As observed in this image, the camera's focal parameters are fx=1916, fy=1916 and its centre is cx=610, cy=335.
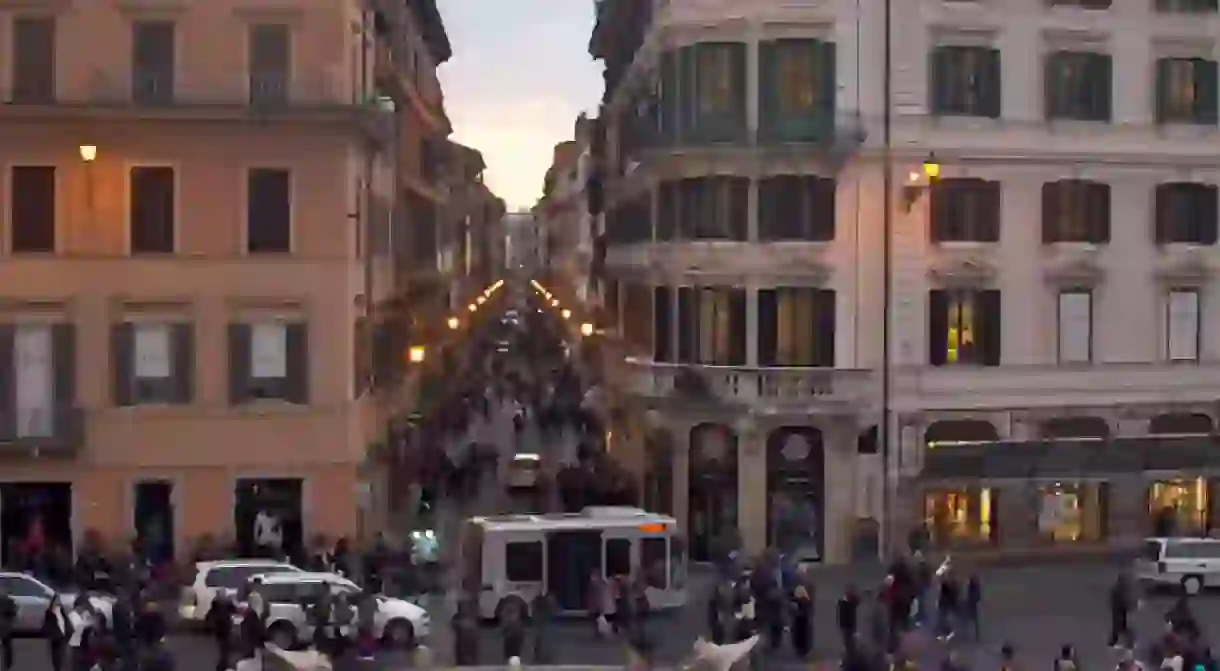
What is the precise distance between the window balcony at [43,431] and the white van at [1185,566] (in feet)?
77.7

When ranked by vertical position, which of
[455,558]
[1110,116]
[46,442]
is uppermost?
[1110,116]

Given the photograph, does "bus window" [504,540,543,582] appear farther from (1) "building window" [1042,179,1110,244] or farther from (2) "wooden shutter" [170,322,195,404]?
(1) "building window" [1042,179,1110,244]

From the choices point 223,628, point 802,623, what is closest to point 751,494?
point 802,623

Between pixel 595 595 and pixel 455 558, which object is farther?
pixel 455 558

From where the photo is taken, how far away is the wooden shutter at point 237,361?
42.7m

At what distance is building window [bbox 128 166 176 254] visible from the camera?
42.5 meters

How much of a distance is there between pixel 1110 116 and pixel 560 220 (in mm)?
134007

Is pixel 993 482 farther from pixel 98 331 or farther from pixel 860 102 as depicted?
pixel 98 331

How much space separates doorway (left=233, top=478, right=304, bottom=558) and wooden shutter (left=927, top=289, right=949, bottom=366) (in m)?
15.7

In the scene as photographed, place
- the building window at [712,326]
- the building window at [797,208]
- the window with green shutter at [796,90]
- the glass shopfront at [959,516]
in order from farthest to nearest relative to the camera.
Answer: the glass shopfront at [959,516], the building window at [712,326], the building window at [797,208], the window with green shutter at [796,90]

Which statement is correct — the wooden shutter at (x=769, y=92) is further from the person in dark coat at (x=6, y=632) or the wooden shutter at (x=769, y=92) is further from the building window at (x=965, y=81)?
the person in dark coat at (x=6, y=632)

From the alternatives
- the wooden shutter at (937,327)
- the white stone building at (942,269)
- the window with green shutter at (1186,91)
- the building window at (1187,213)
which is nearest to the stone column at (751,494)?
the white stone building at (942,269)

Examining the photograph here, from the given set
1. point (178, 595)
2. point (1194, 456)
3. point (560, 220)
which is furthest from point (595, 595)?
point (560, 220)

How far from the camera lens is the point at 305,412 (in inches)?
1703
